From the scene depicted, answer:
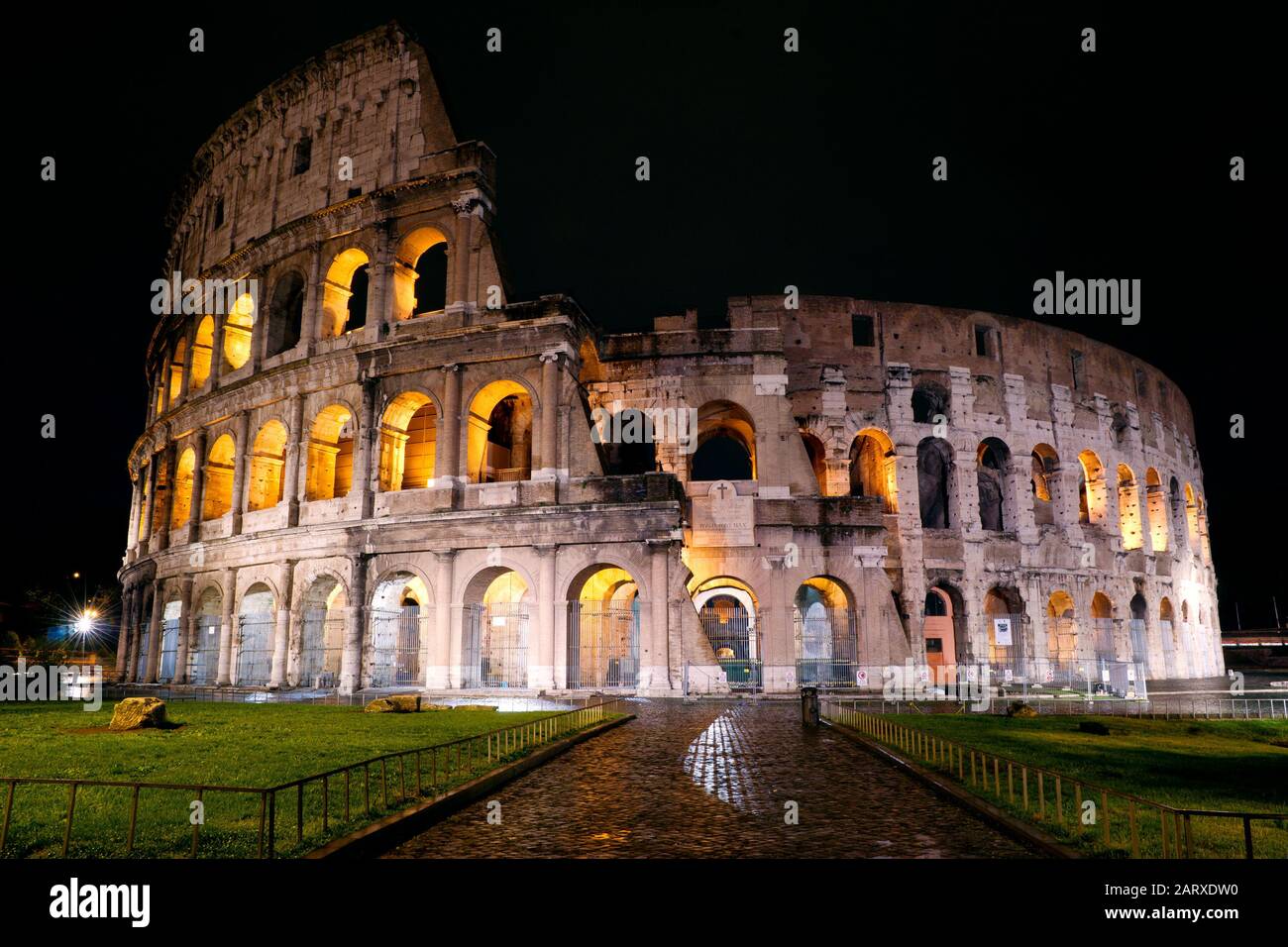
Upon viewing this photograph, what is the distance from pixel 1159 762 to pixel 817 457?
17.6 m

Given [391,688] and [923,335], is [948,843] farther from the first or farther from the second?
[923,335]

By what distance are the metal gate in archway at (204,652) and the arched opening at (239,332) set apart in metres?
8.03

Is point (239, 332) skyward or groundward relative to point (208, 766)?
skyward

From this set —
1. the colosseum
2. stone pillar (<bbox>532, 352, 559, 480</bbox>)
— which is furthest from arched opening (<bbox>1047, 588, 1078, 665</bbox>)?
stone pillar (<bbox>532, 352, 559, 480</bbox>)

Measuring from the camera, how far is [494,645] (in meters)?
25.7

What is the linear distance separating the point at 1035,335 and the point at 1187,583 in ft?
41.6

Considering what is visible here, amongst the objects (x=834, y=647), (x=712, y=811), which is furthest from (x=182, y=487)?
(x=712, y=811)

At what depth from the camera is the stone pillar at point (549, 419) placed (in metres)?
21.1

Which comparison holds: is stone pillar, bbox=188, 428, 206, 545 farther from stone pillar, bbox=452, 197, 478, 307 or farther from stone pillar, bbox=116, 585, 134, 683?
stone pillar, bbox=452, 197, 478, 307

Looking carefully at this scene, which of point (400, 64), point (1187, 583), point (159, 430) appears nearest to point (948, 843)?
point (400, 64)

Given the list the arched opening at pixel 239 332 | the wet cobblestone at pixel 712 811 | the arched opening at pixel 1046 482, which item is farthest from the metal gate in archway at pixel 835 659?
the arched opening at pixel 239 332

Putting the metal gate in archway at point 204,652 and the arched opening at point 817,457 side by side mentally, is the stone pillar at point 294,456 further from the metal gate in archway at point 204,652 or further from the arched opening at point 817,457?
the arched opening at point 817,457

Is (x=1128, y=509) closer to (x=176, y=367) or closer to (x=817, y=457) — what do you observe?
(x=817, y=457)

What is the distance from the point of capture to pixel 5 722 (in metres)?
13.8
